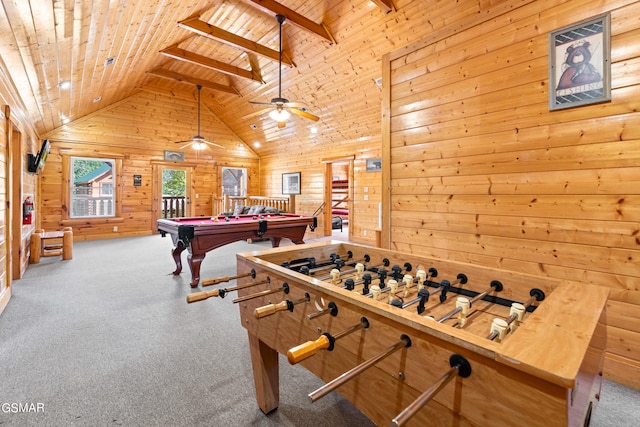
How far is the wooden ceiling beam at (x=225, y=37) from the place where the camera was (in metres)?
4.26

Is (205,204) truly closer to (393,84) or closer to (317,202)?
(317,202)

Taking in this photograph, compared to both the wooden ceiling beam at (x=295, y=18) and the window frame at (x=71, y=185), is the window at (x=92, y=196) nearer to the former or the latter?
the window frame at (x=71, y=185)

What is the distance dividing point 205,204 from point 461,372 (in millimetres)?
9058

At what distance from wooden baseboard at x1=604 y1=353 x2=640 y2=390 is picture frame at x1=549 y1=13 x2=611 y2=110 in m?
1.66

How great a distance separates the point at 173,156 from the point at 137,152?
85 cm

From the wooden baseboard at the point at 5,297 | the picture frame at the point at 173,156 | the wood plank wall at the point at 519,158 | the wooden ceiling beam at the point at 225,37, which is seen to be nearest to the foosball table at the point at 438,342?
the wood plank wall at the point at 519,158

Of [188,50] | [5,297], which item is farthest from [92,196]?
[5,297]

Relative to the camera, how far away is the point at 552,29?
2109mm

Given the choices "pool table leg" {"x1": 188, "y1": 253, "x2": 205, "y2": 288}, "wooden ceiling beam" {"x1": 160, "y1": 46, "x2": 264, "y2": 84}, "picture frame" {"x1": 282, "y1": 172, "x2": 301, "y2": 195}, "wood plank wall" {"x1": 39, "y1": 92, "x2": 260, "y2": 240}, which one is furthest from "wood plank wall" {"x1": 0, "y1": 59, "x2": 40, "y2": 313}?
"picture frame" {"x1": 282, "y1": 172, "x2": 301, "y2": 195}

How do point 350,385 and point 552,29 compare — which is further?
point 552,29

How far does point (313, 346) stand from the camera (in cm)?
81

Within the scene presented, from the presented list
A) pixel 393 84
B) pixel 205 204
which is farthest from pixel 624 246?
pixel 205 204

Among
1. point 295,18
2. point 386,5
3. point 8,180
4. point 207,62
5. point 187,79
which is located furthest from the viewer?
point 187,79

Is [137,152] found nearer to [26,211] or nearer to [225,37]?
[26,211]
